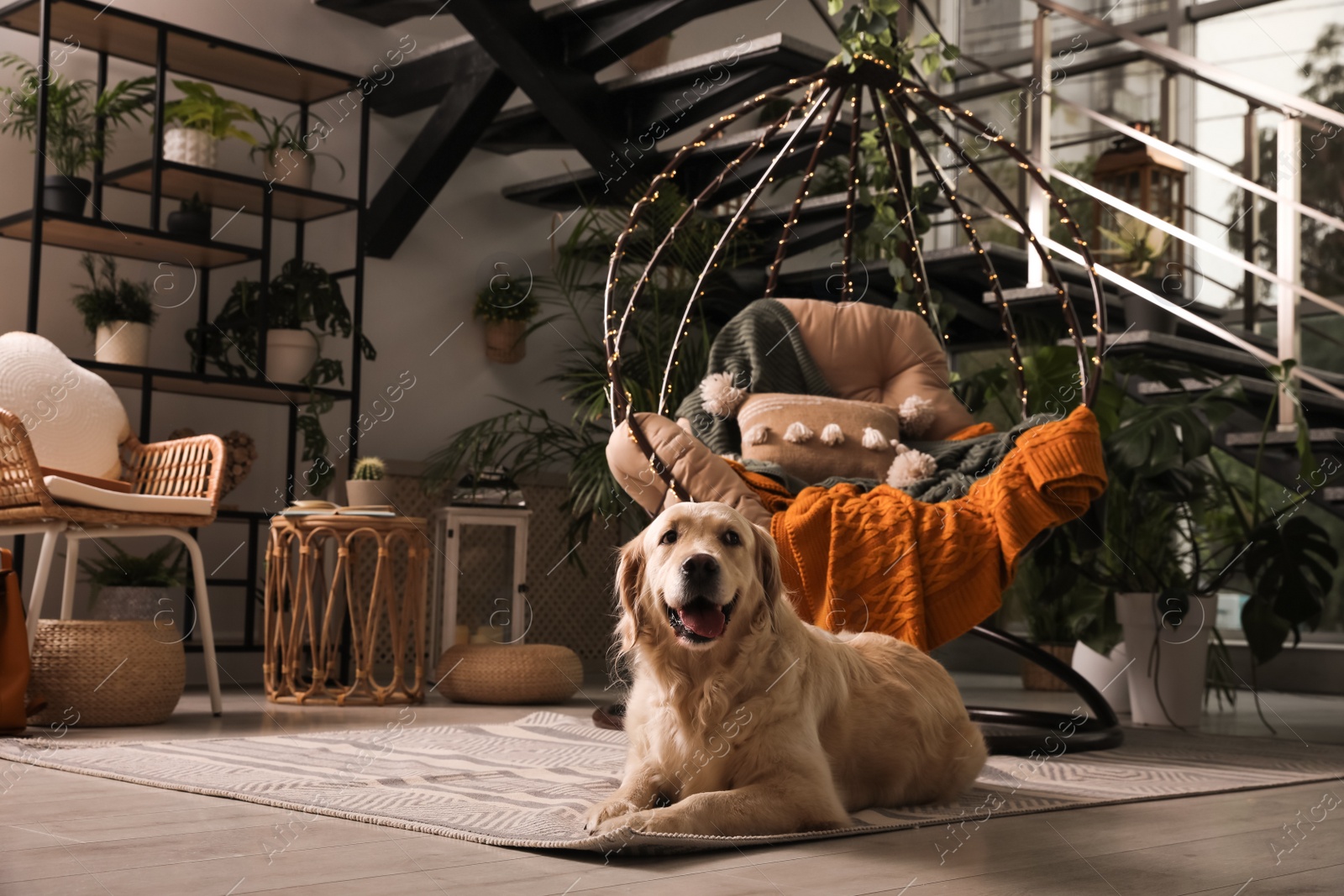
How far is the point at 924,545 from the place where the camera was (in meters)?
3.00

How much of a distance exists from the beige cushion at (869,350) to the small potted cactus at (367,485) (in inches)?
54.5

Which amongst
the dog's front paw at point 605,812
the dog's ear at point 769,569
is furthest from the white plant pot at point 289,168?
the dog's front paw at point 605,812

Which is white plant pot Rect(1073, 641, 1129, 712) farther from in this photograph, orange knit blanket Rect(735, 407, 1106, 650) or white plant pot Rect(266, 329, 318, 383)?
white plant pot Rect(266, 329, 318, 383)

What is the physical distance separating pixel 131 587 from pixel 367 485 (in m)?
0.74

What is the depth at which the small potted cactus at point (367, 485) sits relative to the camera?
14.0ft

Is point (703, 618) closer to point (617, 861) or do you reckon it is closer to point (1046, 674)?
point (617, 861)

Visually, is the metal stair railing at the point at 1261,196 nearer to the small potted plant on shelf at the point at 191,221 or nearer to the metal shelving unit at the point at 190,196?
the metal shelving unit at the point at 190,196

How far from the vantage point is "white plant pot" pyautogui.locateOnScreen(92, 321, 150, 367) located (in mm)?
4352

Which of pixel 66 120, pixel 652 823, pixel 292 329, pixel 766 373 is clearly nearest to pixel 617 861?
pixel 652 823

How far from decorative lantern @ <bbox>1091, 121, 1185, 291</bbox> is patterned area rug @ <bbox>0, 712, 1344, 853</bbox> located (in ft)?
7.13

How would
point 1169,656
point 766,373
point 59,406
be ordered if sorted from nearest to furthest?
point 59,406
point 1169,656
point 766,373

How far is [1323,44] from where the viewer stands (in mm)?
5496

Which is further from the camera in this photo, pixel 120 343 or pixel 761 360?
pixel 120 343

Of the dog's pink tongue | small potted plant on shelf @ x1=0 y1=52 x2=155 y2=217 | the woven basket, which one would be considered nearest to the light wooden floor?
the dog's pink tongue
